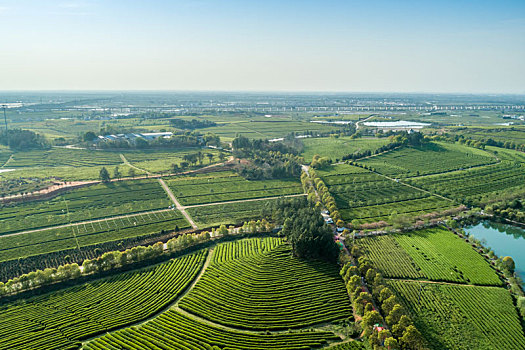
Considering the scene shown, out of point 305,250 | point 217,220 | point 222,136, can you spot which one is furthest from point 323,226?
point 222,136

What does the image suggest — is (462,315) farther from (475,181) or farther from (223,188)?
(475,181)

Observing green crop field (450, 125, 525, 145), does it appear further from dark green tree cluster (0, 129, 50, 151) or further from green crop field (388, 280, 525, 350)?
dark green tree cluster (0, 129, 50, 151)

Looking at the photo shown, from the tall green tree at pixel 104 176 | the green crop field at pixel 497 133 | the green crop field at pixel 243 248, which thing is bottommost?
the green crop field at pixel 243 248

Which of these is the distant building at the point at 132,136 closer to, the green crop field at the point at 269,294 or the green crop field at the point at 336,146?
the green crop field at the point at 336,146

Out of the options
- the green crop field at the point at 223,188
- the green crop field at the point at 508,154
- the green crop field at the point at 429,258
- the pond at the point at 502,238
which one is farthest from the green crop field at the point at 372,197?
the green crop field at the point at 508,154

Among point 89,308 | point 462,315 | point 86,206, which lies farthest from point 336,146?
point 89,308
